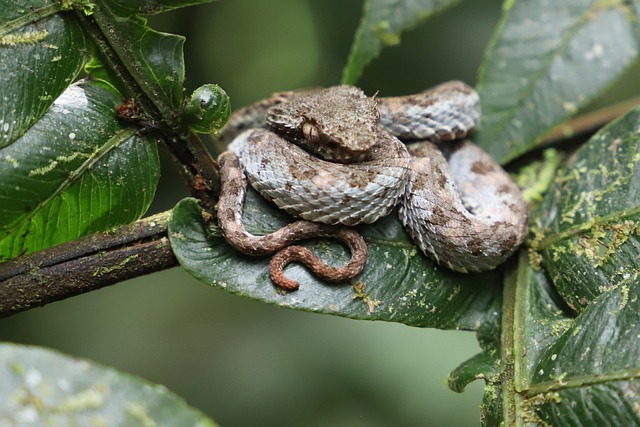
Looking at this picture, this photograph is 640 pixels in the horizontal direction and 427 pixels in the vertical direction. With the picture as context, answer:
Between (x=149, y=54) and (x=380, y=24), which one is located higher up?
(x=380, y=24)

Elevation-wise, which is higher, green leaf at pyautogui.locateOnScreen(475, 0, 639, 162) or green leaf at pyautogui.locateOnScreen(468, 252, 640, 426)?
green leaf at pyautogui.locateOnScreen(475, 0, 639, 162)

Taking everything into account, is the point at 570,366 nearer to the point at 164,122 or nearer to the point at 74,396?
the point at 74,396

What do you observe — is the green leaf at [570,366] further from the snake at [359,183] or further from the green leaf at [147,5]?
the green leaf at [147,5]

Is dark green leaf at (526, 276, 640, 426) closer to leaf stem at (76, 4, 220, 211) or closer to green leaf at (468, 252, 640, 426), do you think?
green leaf at (468, 252, 640, 426)

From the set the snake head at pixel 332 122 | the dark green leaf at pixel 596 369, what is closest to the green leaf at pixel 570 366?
the dark green leaf at pixel 596 369

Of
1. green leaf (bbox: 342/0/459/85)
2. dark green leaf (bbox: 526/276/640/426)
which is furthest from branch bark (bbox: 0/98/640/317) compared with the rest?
dark green leaf (bbox: 526/276/640/426)

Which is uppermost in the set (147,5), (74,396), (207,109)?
(147,5)

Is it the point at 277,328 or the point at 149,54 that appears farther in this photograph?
the point at 277,328

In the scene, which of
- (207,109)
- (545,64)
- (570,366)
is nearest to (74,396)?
→ (207,109)
